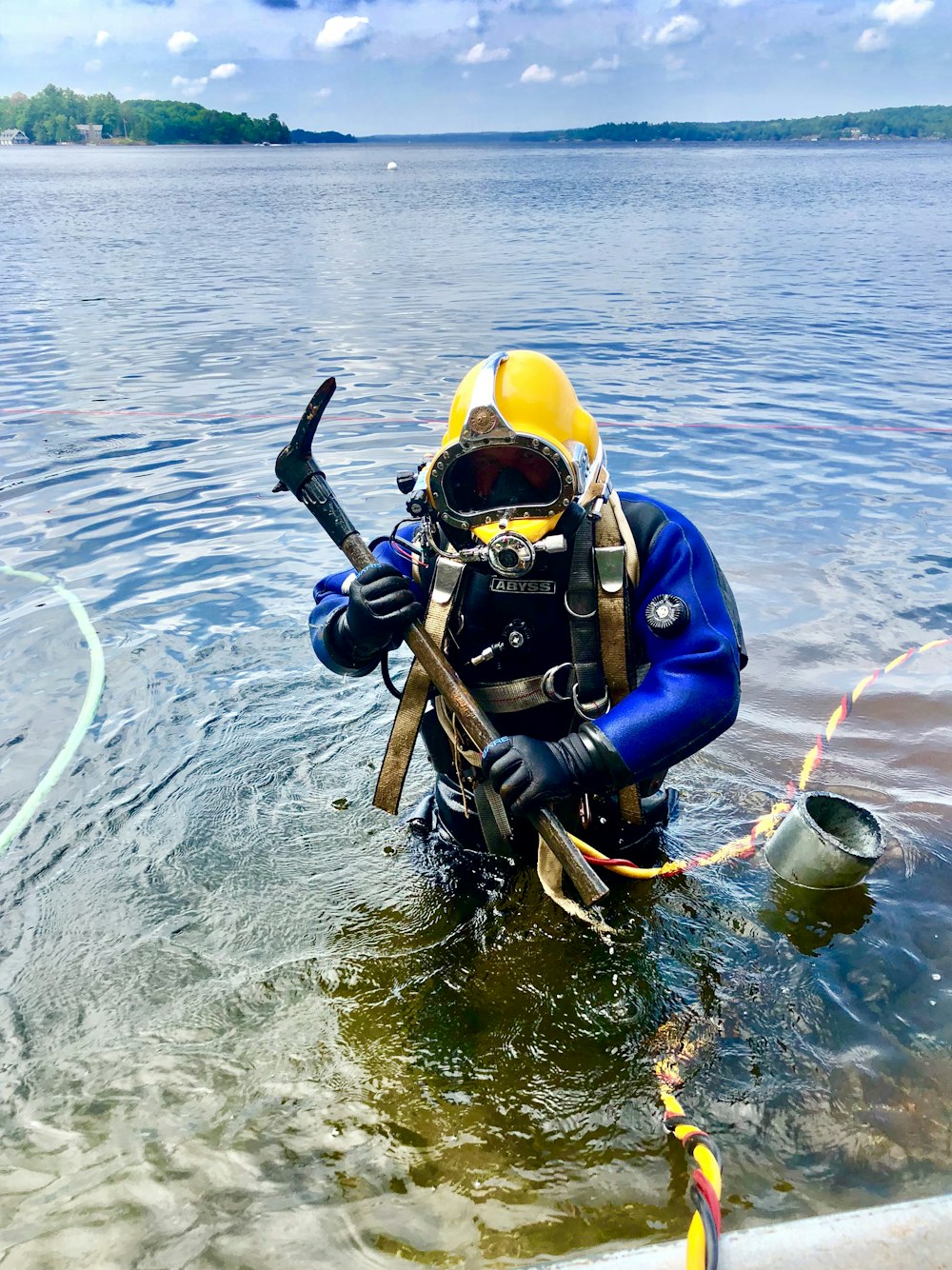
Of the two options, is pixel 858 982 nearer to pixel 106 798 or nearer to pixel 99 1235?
pixel 99 1235

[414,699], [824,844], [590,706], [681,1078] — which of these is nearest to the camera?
[681,1078]

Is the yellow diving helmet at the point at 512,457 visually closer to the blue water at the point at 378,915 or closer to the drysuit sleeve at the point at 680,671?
the drysuit sleeve at the point at 680,671

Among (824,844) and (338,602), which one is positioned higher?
(338,602)

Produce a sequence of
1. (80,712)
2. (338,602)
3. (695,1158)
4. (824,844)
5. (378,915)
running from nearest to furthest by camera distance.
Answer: (695,1158) < (338,602) < (824,844) < (378,915) < (80,712)

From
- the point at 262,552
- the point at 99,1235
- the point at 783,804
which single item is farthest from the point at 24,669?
the point at 783,804

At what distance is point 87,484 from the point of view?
9.62 metres

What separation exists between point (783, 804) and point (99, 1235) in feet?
11.2

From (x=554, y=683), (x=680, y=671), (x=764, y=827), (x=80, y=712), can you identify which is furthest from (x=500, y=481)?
(x=80, y=712)

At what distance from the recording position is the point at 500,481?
2984mm

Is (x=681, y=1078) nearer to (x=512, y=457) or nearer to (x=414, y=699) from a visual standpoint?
(x=414, y=699)

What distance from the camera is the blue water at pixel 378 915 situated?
270cm

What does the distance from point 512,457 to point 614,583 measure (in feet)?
1.64

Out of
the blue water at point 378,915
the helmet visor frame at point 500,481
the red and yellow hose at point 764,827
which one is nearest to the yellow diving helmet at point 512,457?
the helmet visor frame at point 500,481

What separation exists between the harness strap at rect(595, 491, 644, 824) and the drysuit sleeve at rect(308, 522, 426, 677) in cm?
67
